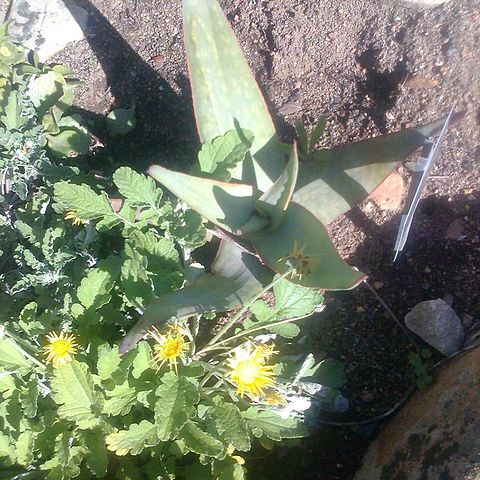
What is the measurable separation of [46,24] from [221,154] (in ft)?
4.01

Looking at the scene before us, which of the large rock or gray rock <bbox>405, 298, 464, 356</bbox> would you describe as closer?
the large rock

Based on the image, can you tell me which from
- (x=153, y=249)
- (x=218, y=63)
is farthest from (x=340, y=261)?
(x=218, y=63)

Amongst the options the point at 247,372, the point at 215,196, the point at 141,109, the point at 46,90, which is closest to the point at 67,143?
the point at 46,90

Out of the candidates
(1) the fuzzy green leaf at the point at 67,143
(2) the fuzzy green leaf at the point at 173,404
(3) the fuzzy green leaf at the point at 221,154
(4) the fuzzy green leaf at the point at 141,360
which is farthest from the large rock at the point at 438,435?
(1) the fuzzy green leaf at the point at 67,143

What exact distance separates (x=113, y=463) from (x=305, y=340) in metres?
0.66

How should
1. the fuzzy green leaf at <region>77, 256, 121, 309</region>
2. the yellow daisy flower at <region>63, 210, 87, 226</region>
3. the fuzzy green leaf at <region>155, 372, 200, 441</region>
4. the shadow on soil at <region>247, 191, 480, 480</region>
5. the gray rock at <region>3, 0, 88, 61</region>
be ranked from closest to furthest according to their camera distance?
the fuzzy green leaf at <region>155, 372, 200, 441</region>
the fuzzy green leaf at <region>77, 256, 121, 309</region>
the yellow daisy flower at <region>63, 210, 87, 226</region>
the shadow on soil at <region>247, 191, 480, 480</region>
the gray rock at <region>3, 0, 88, 61</region>

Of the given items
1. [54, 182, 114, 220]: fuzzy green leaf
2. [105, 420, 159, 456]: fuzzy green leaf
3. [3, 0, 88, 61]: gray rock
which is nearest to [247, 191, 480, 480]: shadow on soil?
[105, 420, 159, 456]: fuzzy green leaf

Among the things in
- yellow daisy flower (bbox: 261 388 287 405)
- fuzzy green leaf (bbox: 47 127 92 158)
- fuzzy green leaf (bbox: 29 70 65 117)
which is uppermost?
fuzzy green leaf (bbox: 29 70 65 117)

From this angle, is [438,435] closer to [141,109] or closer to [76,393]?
[76,393]

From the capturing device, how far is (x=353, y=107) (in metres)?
2.08

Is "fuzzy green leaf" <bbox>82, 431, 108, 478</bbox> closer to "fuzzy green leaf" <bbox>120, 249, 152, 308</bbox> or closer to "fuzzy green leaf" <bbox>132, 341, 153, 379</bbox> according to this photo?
"fuzzy green leaf" <bbox>132, 341, 153, 379</bbox>

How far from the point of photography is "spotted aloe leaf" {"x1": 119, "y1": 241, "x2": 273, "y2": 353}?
4.53 ft

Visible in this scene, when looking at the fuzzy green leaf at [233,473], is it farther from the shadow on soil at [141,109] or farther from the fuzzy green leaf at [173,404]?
the shadow on soil at [141,109]

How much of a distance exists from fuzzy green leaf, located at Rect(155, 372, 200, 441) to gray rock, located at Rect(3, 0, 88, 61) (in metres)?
1.51
